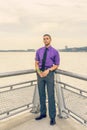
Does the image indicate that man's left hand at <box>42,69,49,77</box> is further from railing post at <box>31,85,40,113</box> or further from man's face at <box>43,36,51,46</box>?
railing post at <box>31,85,40,113</box>

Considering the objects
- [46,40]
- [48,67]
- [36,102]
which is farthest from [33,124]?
[46,40]

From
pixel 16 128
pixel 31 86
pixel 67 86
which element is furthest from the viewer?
pixel 31 86

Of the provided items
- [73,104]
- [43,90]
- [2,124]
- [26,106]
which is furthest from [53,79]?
[2,124]

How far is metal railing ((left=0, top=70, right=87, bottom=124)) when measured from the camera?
4.04 metres

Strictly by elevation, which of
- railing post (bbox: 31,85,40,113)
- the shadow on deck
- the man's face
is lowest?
the shadow on deck

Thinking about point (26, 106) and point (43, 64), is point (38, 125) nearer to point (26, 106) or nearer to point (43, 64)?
point (26, 106)

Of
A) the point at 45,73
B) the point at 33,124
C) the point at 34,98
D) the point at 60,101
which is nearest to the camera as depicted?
the point at 45,73

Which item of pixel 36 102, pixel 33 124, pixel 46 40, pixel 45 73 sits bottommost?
pixel 33 124

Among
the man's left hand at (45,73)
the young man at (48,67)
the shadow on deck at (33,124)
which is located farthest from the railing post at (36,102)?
the man's left hand at (45,73)

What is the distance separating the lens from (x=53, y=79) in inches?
164

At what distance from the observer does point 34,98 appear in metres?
4.70

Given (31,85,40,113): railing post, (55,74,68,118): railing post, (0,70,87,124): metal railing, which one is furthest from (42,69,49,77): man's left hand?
(31,85,40,113): railing post

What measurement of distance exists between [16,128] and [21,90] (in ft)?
2.27

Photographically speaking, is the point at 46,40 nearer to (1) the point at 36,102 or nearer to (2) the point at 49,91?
(2) the point at 49,91
